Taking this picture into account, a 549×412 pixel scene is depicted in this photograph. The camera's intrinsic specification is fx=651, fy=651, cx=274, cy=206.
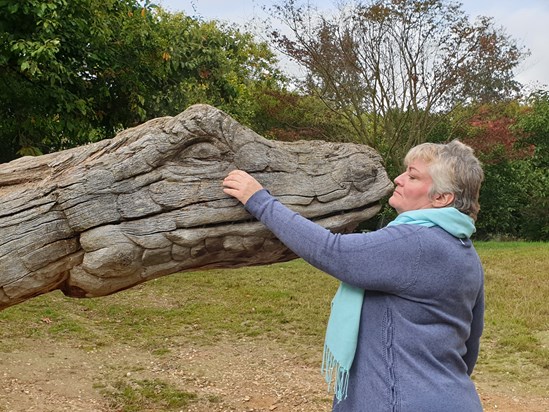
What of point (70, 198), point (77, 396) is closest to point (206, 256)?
point (70, 198)

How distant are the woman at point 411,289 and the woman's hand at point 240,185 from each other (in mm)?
171

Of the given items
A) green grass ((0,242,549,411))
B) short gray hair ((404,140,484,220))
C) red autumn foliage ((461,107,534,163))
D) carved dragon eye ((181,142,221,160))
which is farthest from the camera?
red autumn foliage ((461,107,534,163))

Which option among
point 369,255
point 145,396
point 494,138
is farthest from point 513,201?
point 369,255

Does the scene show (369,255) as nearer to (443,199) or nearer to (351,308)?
(351,308)

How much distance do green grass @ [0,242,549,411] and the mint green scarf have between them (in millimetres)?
3653

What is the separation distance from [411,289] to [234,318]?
6.37 meters

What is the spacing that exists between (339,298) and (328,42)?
13.0 meters

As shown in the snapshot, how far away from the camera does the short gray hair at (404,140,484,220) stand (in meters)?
2.14

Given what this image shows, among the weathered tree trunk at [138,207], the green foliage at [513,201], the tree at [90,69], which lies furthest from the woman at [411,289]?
the green foliage at [513,201]

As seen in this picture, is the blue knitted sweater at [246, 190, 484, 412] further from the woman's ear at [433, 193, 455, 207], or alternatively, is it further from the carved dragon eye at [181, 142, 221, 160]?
the carved dragon eye at [181, 142, 221, 160]

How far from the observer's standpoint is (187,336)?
24.6ft

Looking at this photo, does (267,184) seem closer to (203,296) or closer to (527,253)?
(203,296)

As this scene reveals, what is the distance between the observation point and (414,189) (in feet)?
7.24

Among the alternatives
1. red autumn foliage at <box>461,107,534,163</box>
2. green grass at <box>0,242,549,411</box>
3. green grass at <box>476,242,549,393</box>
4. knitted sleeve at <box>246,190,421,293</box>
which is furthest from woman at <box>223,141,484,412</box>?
red autumn foliage at <box>461,107,534,163</box>
